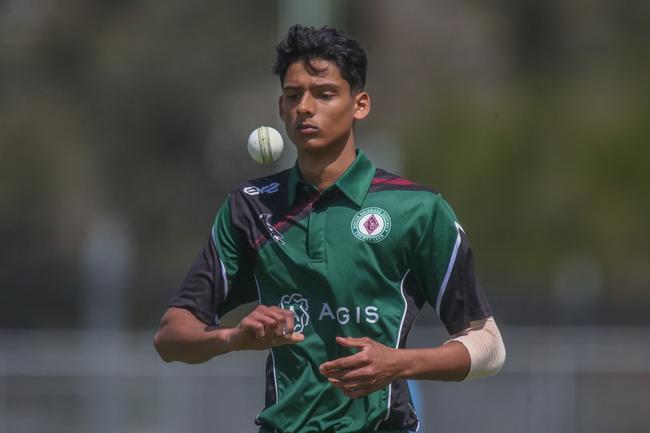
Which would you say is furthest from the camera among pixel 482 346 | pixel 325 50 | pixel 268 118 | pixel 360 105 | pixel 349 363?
pixel 268 118

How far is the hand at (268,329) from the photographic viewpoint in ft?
12.6

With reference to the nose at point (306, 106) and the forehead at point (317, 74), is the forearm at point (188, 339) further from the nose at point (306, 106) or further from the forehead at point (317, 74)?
the forehead at point (317, 74)

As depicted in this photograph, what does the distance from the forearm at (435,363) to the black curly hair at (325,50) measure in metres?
0.94

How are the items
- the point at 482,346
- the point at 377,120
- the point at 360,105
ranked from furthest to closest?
the point at 377,120 < the point at 360,105 < the point at 482,346

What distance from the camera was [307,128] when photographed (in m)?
4.32

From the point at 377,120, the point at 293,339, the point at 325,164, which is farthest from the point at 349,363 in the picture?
the point at 377,120

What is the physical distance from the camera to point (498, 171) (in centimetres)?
3781

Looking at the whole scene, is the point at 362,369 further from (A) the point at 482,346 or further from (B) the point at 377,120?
(B) the point at 377,120

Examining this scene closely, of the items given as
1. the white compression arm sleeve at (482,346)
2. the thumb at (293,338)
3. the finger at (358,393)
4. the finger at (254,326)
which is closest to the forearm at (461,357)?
the white compression arm sleeve at (482,346)

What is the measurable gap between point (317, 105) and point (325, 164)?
0.22m

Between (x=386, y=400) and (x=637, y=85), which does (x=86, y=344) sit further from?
(x=637, y=85)

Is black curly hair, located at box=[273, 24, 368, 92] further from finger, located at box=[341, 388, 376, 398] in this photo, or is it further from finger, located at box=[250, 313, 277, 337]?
finger, located at box=[341, 388, 376, 398]

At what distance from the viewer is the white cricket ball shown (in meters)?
4.48

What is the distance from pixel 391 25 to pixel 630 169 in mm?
8314
